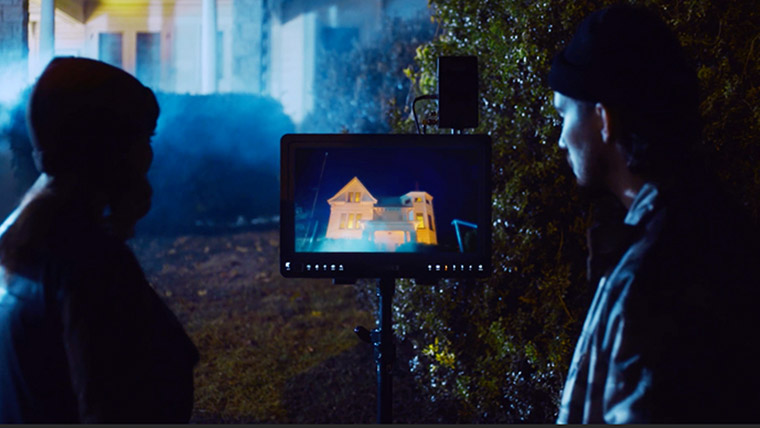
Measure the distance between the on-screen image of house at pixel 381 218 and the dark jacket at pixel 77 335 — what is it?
45.6 inches

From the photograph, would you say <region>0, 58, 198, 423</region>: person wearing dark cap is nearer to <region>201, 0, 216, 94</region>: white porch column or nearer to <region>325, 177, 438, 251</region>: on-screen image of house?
<region>325, 177, 438, 251</region>: on-screen image of house

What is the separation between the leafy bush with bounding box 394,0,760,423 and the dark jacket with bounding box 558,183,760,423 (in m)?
2.02

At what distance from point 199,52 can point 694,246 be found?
8391 millimetres

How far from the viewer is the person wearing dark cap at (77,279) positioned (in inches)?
45.6

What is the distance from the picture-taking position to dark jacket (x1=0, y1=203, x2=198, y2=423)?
1152 mm

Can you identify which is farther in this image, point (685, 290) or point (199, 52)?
point (199, 52)

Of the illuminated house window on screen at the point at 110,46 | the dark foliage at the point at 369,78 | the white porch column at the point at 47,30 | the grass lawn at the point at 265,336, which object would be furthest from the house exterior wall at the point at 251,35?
the white porch column at the point at 47,30

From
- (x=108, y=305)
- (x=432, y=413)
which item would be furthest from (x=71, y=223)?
(x=432, y=413)

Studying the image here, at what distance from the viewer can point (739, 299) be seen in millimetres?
1128

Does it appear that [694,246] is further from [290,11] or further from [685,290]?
[290,11]

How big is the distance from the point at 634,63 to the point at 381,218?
1.28 m

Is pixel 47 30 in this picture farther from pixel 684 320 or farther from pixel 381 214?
pixel 684 320

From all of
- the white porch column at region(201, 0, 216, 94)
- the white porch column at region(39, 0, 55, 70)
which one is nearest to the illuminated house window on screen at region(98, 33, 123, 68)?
the white porch column at region(201, 0, 216, 94)

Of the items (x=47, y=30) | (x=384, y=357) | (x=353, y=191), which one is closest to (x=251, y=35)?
(x=47, y=30)
